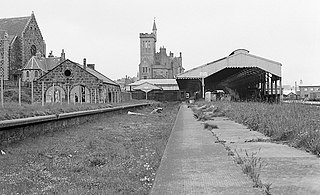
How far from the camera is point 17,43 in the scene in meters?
65.6

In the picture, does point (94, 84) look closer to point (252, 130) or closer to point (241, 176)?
point (252, 130)

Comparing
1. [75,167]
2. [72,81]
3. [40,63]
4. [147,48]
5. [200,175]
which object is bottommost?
[75,167]

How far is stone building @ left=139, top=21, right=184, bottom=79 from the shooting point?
150 m

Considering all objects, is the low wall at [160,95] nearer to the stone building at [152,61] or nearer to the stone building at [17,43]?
the stone building at [17,43]

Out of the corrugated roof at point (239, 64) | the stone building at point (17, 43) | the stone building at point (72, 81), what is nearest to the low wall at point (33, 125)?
the stone building at point (72, 81)

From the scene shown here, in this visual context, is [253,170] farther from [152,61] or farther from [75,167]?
[152,61]

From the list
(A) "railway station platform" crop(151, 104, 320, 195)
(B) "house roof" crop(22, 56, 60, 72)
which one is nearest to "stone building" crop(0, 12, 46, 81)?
(B) "house roof" crop(22, 56, 60, 72)

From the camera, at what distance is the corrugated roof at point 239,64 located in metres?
44.3

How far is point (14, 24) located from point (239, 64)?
131 ft

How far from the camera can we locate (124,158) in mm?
8883

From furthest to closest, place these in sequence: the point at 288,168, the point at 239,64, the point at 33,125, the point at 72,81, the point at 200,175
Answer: the point at 239,64 → the point at 72,81 → the point at 33,125 → the point at 288,168 → the point at 200,175

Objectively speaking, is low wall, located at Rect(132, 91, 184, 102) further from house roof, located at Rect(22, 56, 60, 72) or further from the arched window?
the arched window

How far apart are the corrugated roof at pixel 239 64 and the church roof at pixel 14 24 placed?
31.5 m

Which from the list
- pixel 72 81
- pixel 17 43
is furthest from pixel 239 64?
pixel 17 43
